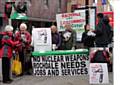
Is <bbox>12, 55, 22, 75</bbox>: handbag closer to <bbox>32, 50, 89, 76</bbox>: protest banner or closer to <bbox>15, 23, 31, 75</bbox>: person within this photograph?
<bbox>15, 23, 31, 75</bbox>: person

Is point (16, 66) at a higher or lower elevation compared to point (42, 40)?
lower

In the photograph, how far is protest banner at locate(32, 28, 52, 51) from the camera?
13570 millimetres

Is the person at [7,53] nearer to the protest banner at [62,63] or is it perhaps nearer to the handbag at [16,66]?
the handbag at [16,66]

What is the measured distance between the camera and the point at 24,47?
13.1 meters

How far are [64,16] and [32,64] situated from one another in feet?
25.1

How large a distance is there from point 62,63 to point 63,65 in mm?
72

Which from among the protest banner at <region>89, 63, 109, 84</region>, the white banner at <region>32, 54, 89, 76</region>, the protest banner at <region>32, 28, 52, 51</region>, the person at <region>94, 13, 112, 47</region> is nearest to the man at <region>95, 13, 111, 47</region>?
the person at <region>94, 13, 112, 47</region>

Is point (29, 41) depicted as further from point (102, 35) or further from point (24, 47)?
point (102, 35)

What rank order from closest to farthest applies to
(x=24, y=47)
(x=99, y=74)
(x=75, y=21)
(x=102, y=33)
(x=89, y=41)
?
(x=99, y=74) → (x=102, y=33) → (x=24, y=47) → (x=89, y=41) → (x=75, y=21)

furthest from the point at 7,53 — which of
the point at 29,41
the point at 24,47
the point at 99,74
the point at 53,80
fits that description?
the point at 99,74

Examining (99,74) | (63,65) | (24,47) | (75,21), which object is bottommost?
(63,65)

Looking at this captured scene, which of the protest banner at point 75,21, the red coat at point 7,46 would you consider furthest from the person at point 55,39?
the protest banner at point 75,21
